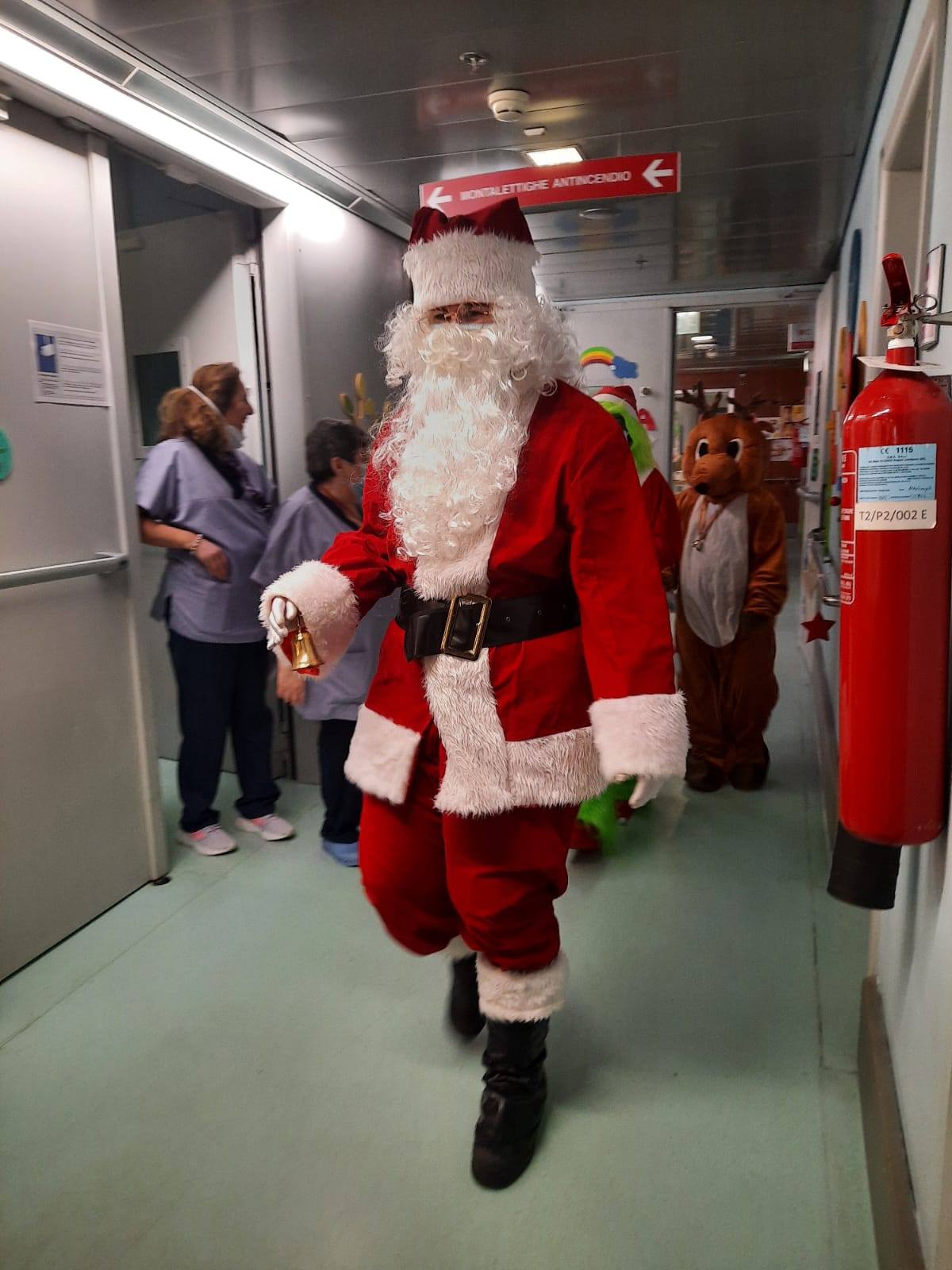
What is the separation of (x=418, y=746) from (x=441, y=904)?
1.10 feet

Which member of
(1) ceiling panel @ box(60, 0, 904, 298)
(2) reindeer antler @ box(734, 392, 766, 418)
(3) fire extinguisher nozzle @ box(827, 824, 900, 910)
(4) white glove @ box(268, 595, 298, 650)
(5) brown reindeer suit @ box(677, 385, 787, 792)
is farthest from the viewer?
(2) reindeer antler @ box(734, 392, 766, 418)

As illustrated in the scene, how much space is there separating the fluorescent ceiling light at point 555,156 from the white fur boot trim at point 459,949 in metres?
2.42

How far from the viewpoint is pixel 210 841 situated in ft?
9.96

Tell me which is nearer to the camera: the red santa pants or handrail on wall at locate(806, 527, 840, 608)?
the red santa pants

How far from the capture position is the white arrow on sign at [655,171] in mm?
2293

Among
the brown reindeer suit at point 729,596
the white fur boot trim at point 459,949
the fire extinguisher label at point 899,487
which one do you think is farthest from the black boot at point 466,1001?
the brown reindeer suit at point 729,596

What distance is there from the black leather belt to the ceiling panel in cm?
140

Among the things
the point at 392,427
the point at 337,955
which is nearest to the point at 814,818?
the point at 337,955

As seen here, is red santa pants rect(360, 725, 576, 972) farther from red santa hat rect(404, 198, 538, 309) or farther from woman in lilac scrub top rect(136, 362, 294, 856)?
woman in lilac scrub top rect(136, 362, 294, 856)

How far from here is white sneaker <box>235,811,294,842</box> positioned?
10.3 feet

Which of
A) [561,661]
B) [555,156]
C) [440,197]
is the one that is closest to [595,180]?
[440,197]

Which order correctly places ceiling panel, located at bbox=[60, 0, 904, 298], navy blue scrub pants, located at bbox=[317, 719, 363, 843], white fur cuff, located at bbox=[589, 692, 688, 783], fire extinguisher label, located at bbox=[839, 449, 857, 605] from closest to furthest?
fire extinguisher label, located at bbox=[839, 449, 857, 605], white fur cuff, located at bbox=[589, 692, 688, 783], ceiling panel, located at bbox=[60, 0, 904, 298], navy blue scrub pants, located at bbox=[317, 719, 363, 843]

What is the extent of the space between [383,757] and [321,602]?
0.32m

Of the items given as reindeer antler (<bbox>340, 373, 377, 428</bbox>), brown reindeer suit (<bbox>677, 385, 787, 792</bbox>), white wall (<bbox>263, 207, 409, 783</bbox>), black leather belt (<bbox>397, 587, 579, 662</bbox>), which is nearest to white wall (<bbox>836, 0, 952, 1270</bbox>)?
black leather belt (<bbox>397, 587, 579, 662</bbox>)
